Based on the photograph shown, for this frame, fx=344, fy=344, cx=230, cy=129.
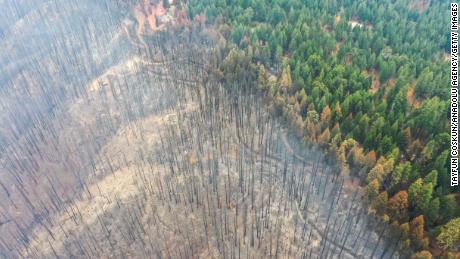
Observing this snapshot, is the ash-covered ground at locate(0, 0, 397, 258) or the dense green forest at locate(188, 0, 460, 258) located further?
the ash-covered ground at locate(0, 0, 397, 258)

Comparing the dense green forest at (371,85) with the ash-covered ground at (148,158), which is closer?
the dense green forest at (371,85)

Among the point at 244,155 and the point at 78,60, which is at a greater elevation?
the point at 78,60

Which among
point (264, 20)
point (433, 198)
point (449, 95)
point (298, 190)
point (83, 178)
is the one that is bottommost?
Result: point (83, 178)

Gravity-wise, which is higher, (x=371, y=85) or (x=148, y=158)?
(x=371, y=85)

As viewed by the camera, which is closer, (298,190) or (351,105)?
(298,190)

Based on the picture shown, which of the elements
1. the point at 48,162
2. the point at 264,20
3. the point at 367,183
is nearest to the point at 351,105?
the point at 367,183

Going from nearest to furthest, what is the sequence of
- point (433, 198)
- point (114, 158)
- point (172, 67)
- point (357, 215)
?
1. point (433, 198)
2. point (357, 215)
3. point (114, 158)
4. point (172, 67)

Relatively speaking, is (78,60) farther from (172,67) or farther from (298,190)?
(298,190)

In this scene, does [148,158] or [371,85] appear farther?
[371,85]
